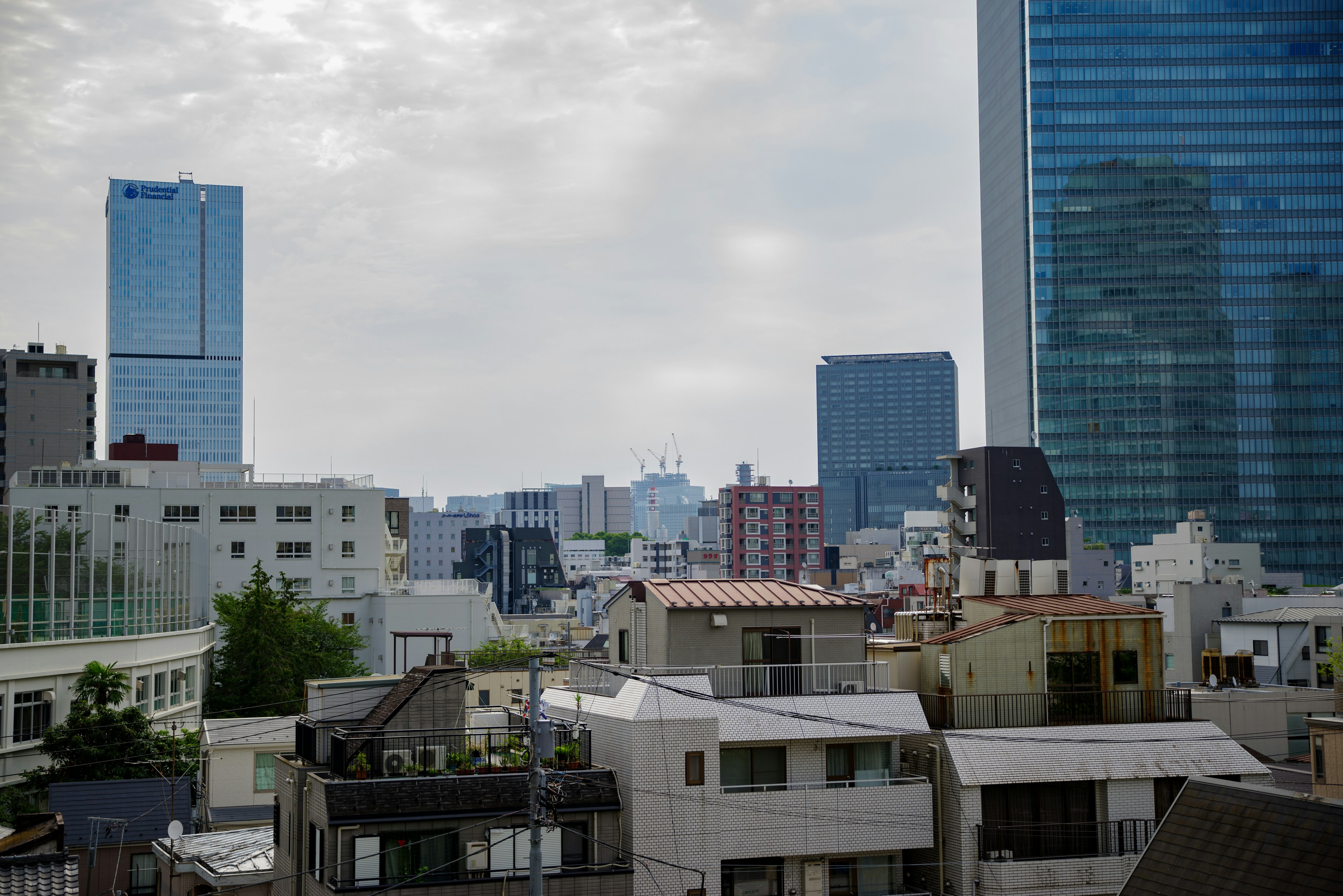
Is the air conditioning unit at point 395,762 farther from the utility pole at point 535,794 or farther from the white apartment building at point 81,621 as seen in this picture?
the white apartment building at point 81,621

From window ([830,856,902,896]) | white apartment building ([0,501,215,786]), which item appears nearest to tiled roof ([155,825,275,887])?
window ([830,856,902,896])

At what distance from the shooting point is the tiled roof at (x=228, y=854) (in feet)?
112

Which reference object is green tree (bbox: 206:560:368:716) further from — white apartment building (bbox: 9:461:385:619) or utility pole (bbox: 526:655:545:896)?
utility pole (bbox: 526:655:545:896)

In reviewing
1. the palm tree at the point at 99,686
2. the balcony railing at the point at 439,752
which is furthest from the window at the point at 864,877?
the palm tree at the point at 99,686

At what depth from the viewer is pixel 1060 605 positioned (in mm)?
38094

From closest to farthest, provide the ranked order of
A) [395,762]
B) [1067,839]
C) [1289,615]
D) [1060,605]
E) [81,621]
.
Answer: [395,762] → [1067,839] → [1060,605] → [81,621] → [1289,615]

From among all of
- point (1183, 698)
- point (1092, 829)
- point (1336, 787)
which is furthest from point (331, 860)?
point (1336, 787)

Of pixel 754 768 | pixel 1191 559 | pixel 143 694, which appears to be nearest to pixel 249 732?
pixel 143 694

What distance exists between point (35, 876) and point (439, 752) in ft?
33.8

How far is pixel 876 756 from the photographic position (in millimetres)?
33844

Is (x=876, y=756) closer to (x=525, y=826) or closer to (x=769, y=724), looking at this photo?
(x=769, y=724)

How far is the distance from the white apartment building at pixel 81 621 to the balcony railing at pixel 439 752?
91.4 feet

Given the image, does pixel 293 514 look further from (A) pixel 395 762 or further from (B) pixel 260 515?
(A) pixel 395 762

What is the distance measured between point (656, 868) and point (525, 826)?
3600 millimetres
